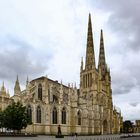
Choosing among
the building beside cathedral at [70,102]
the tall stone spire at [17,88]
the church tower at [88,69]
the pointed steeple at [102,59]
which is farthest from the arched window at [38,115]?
the pointed steeple at [102,59]

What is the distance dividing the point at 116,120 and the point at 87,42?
39.0 metres

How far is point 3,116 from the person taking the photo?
56531 millimetres

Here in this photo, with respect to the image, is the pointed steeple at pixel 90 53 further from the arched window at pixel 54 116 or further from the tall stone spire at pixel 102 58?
the arched window at pixel 54 116

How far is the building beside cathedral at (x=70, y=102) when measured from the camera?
75.9m

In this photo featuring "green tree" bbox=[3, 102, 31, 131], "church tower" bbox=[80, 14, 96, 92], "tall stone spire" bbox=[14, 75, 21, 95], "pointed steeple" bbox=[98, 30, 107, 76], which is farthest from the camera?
"pointed steeple" bbox=[98, 30, 107, 76]

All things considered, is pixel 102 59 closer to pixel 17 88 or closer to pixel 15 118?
pixel 17 88

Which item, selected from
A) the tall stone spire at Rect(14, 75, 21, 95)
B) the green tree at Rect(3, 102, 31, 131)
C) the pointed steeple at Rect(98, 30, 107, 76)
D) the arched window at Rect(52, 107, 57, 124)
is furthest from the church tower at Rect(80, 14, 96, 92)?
the green tree at Rect(3, 102, 31, 131)

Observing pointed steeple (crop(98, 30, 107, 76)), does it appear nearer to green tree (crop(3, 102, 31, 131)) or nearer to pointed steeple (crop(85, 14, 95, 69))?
pointed steeple (crop(85, 14, 95, 69))

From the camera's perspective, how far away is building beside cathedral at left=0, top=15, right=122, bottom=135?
7588 centimetres

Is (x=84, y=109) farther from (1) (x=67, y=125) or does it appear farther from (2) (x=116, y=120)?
(2) (x=116, y=120)

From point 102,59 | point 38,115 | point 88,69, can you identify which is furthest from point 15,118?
point 102,59

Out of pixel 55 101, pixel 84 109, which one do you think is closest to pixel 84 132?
pixel 84 109

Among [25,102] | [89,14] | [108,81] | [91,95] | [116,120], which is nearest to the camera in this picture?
[25,102]

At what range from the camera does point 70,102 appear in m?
82.9
